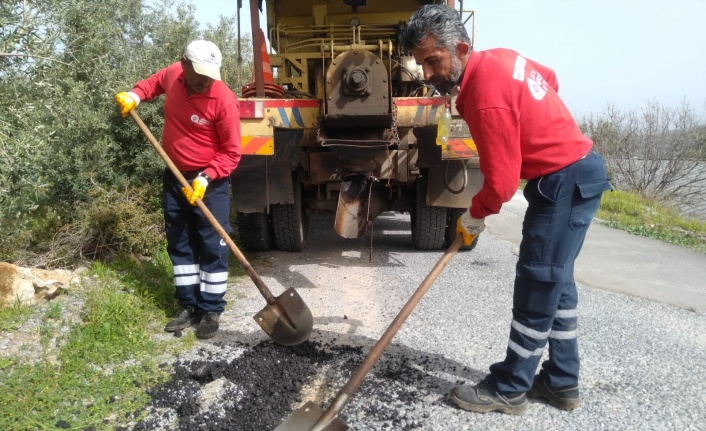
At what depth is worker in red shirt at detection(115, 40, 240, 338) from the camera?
3.24 meters

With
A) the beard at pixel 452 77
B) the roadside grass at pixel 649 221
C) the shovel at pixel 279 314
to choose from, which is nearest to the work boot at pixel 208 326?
the shovel at pixel 279 314

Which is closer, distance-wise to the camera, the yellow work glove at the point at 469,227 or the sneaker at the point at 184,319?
the yellow work glove at the point at 469,227

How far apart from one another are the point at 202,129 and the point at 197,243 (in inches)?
31.2

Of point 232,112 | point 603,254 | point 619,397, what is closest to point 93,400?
point 232,112

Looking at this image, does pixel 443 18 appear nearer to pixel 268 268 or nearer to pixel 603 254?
pixel 268 268

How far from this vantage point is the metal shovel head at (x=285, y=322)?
3049 mm

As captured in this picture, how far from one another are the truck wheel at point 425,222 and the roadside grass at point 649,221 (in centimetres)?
384

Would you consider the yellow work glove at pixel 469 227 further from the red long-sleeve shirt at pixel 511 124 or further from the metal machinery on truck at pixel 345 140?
the metal machinery on truck at pixel 345 140

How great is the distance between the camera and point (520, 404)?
8.12ft

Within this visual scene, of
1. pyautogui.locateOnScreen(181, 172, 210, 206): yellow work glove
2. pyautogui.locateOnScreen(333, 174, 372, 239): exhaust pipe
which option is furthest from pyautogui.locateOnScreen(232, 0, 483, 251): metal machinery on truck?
pyautogui.locateOnScreen(181, 172, 210, 206): yellow work glove

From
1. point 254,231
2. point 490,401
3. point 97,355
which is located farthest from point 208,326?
point 254,231

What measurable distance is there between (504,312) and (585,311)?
646mm

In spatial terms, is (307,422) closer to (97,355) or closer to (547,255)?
(547,255)

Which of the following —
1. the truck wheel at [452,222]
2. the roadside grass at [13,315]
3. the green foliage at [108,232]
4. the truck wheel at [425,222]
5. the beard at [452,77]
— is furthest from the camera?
the truck wheel at [452,222]
